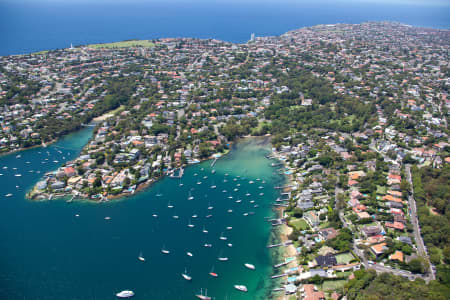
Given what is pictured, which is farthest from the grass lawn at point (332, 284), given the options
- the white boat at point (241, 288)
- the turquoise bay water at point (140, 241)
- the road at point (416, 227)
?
the road at point (416, 227)

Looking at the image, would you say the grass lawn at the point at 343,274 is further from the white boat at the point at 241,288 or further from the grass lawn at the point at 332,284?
the white boat at the point at 241,288

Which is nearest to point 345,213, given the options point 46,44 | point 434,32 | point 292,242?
point 292,242

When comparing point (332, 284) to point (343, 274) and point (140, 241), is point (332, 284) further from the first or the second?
point (140, 241)

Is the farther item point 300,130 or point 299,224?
point 300,130

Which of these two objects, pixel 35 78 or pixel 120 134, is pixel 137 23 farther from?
pixel 120 134

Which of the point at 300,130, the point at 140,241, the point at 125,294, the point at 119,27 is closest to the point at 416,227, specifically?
the point at 300,130
